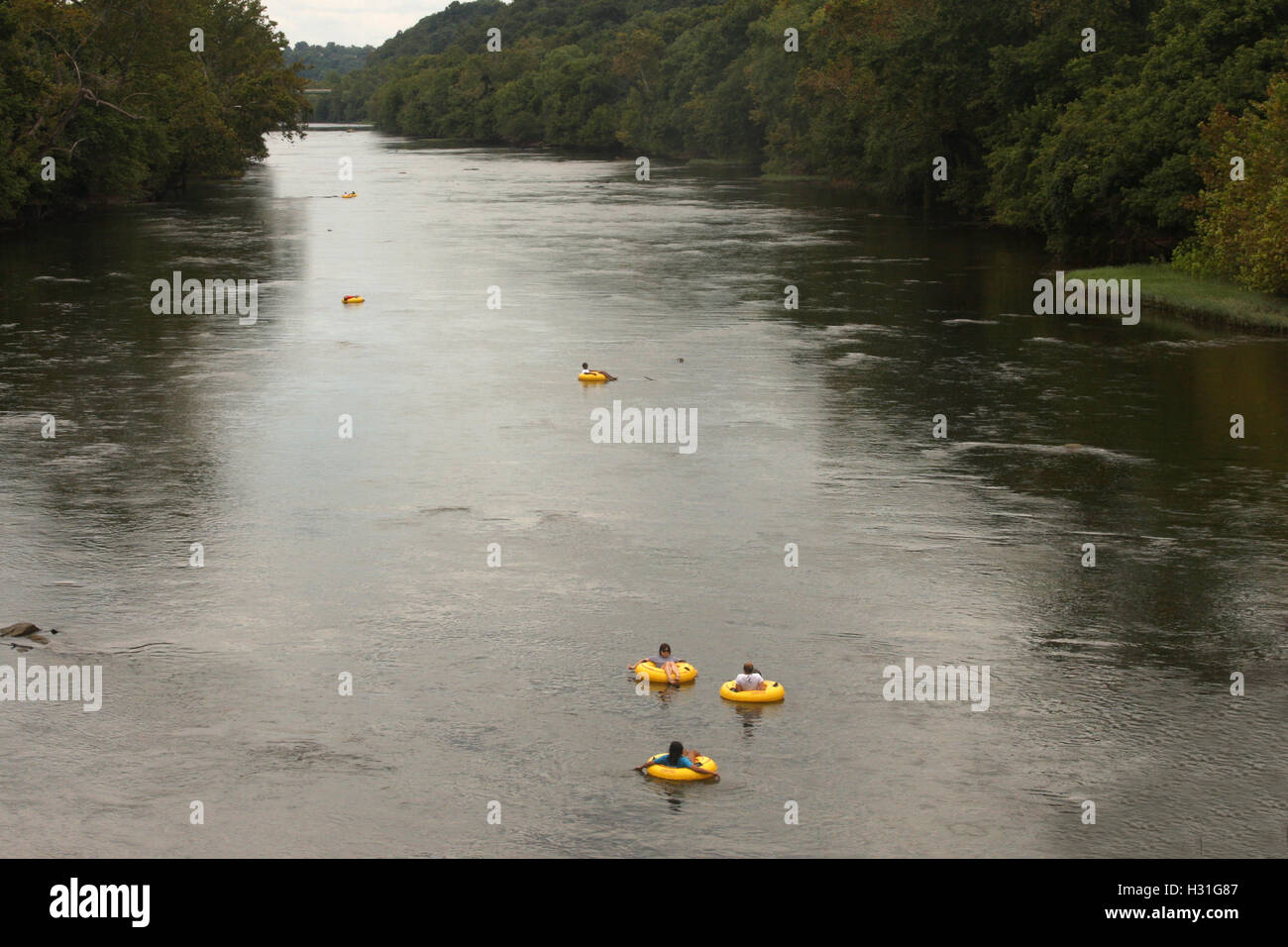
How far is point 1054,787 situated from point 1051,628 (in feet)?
22.1

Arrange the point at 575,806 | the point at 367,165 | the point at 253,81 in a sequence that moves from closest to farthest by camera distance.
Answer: the point at 575,806 < the point at 253,81 < the point at 367,165

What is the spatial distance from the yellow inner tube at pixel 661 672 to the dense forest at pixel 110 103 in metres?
74.8

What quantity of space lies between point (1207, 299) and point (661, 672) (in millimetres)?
42498

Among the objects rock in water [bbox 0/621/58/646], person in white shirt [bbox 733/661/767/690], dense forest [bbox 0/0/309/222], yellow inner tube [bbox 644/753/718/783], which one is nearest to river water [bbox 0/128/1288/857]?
yellow inner tube [bbox 644/753/718/783]

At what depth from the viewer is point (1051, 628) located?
28.8 meters

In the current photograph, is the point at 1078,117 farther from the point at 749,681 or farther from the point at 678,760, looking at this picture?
the point at 678,760

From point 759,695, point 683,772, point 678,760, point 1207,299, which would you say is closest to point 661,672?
point 759,695

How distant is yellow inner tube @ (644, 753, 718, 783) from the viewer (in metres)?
22.3

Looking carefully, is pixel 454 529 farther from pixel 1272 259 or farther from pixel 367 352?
pixel 1272 259

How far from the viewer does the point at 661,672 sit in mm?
25859

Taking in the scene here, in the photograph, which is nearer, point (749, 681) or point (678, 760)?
point (678, 760)

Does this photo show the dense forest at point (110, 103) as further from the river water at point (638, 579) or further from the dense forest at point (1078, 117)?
the dense forest at point (1078, 117)

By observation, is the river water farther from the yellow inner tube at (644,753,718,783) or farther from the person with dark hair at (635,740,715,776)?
the person with dark hair at (635,740,715,776)

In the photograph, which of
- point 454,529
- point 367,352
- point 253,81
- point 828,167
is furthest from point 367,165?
point 454,529
